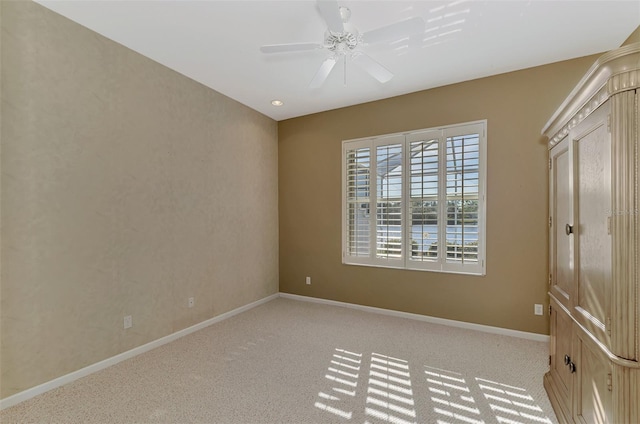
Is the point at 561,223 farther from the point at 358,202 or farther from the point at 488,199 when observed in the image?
the point at 358,202

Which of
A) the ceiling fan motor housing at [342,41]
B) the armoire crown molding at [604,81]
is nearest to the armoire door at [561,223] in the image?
the armoire crown molding at [604,81]

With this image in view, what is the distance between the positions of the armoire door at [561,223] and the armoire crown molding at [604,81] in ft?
0.96

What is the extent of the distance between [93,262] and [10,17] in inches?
74.4

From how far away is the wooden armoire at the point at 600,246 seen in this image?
1.27m

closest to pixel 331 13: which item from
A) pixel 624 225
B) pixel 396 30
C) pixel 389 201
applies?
pixel 396 30

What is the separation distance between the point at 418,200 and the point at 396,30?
2183 millimetres

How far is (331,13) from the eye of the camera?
185 cm

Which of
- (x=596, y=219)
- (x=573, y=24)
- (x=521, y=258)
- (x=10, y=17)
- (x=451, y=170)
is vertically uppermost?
(x=573, y=24)

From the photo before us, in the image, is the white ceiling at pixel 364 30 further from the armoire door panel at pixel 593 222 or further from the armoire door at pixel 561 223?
the armoire door panel at pixel 593 222

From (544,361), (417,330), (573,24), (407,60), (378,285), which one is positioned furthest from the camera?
(378,285)

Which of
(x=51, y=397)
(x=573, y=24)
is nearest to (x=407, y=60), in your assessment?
(x=573, y=24)

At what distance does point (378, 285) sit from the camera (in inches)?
160

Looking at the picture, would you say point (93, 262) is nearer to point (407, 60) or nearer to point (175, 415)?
point (175, 415)

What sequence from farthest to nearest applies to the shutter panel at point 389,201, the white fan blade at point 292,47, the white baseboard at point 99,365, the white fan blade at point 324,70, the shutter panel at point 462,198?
1. the shutter panel at point 389,201
2. the shutter panel at point 462,198
3. the white fan blade at point 324,70
4. the white fan blade at point 292,47
5. the white baseboard at point 99,365
